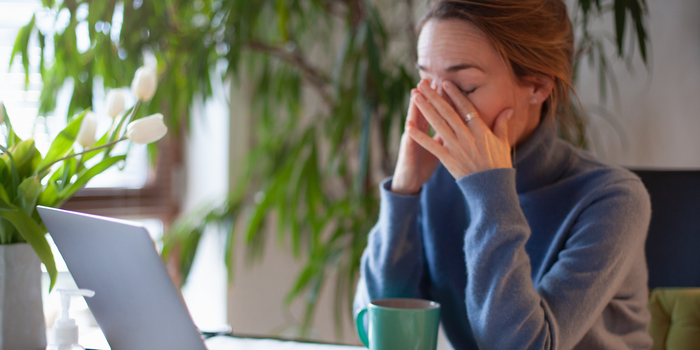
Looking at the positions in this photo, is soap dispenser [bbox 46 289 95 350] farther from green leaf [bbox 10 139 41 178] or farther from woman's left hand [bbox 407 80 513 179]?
woman's left hand [bbox 407 80 513 179]

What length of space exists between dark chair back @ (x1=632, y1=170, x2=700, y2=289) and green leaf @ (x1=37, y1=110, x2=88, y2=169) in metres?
0.89

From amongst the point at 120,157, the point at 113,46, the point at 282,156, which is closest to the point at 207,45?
the point at 113,46

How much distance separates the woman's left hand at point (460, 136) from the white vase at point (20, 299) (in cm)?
53

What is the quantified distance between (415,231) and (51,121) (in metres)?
1.29

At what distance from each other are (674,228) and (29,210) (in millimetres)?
954

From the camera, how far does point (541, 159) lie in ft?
2.90

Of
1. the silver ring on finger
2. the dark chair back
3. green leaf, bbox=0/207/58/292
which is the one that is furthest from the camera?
the dark chair back

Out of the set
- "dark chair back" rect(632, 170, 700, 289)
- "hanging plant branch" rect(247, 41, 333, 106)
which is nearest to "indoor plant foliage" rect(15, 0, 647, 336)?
"hanging plant branch" rect(247, 41, 333, 106)

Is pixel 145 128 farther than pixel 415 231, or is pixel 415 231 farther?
pixel 415 231

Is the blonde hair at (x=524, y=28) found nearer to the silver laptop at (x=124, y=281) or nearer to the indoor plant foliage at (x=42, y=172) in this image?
the indoor plant foliage at (x=42, y=172)

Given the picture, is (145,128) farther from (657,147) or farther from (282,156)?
(657,147)

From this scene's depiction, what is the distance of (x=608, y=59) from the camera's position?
1.40 m

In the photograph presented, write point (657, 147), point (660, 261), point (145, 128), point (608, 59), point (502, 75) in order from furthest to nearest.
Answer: point (608, 59) → point (657, 147) → point (660, 261) → point (502, 75) → point (145, 128)

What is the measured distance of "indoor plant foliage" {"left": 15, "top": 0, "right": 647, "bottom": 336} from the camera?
136 centimetres
